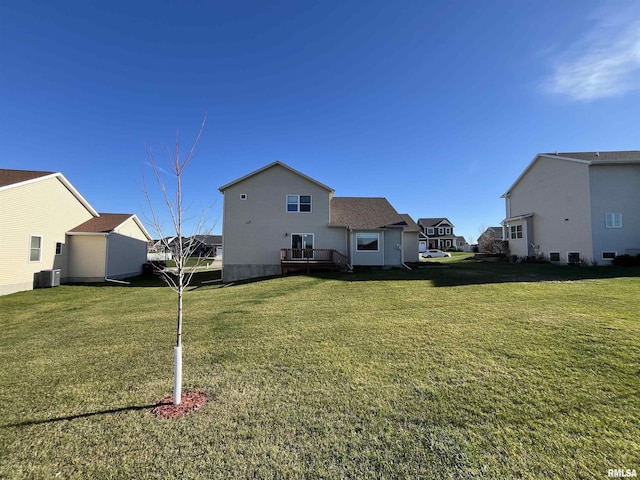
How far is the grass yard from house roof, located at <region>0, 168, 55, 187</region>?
1161 centimetres

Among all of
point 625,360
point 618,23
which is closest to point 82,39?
point 625,360

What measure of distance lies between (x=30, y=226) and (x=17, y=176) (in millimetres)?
3020

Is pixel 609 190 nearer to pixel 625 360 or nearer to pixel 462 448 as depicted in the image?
pixel 625 360

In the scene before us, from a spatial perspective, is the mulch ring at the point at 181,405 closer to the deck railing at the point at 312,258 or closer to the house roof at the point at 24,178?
the deck railing at the point at 312,258

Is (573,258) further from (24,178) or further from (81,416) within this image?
(24,178)

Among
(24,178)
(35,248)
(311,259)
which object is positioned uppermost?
(24,178)

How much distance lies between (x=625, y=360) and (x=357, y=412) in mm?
4381

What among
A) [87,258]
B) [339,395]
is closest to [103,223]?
[87,258]

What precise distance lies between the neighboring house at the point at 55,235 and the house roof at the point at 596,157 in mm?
31360

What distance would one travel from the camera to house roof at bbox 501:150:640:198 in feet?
55.3

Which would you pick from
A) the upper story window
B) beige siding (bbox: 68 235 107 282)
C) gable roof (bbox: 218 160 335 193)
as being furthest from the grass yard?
beige siding (bbox: 68 235 107 282)

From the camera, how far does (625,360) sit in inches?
168

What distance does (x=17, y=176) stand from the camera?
15203 mm
